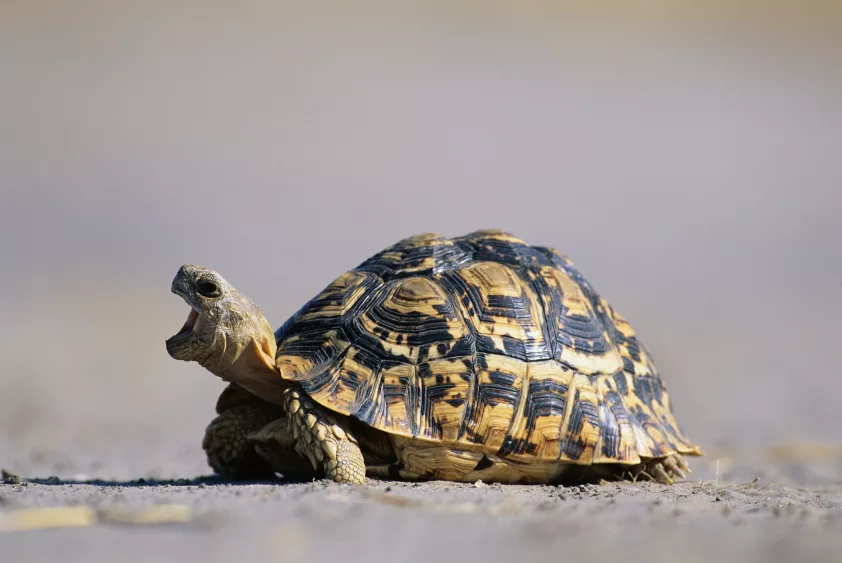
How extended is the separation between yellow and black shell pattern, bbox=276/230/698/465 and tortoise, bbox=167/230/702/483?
0.01 metres

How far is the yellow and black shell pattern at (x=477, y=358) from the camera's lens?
6.13 meters

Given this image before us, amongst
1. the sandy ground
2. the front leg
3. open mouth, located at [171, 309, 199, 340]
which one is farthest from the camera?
open mouth, located at [171, 309, 199, 340]

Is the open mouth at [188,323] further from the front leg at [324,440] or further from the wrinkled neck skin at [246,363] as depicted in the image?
the front leg at [324,440]

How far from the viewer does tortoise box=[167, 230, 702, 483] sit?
611 cm

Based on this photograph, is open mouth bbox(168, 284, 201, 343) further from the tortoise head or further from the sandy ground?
the sandy ground

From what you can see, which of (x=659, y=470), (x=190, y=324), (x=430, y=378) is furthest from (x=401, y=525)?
(x=659, y=470)

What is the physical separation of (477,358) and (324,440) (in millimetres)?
1171

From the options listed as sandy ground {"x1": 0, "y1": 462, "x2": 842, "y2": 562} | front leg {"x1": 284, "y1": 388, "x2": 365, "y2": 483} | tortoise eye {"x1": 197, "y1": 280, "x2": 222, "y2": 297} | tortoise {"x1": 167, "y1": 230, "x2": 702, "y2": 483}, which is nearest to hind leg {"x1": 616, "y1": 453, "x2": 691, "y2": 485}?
tortoise {"x1": 167, "y1": 230, "x2": 702, "y2": 483}

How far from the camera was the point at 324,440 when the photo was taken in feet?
19.5

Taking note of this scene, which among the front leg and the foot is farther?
the foot

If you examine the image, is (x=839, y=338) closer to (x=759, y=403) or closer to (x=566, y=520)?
(x=759, y=403)

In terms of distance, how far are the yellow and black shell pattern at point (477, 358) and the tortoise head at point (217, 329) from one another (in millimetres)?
245

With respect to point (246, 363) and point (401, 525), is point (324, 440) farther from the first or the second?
point (401, 525)

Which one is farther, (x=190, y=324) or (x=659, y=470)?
(x=659, y=470)
